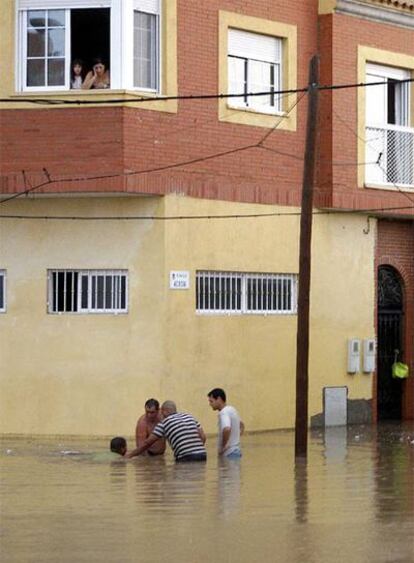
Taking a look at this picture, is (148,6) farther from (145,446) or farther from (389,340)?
(389,340)

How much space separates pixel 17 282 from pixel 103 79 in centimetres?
373

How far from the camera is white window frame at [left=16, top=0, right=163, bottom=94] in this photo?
2431 cm

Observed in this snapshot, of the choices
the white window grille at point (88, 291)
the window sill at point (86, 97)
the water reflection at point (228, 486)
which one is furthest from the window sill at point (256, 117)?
the water reflection at point (228, 486)

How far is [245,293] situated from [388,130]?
486 centimetres

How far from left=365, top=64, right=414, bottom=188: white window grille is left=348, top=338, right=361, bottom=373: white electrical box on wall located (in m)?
3.08

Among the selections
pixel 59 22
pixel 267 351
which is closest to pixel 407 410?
pixel 267 351

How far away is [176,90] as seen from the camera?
82.2 ft

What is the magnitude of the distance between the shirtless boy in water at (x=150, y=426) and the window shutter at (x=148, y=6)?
667 cm

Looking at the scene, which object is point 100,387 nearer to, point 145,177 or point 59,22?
point 145,177

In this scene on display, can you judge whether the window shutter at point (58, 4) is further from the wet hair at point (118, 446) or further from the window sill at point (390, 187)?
the wet hair at point (118, 446)

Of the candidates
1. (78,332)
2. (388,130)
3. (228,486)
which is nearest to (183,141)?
(78,332)

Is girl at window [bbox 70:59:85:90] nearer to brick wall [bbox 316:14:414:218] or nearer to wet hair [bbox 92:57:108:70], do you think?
wet hair [bbox 92:57:108:70]

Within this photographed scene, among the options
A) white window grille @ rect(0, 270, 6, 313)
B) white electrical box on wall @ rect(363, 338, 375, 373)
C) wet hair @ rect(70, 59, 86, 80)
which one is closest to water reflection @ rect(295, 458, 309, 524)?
white window grille @ rect(0, 270, 6, 313)

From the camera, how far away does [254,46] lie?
26.8 metres
